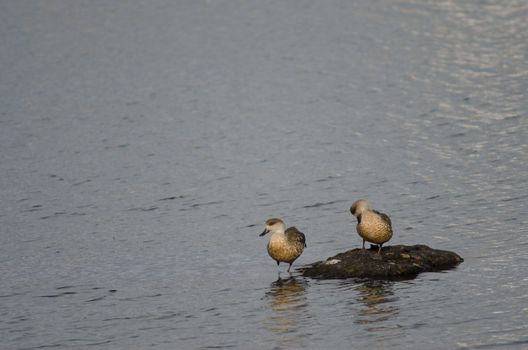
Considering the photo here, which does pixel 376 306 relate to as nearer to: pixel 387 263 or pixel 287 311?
pixel 287 311

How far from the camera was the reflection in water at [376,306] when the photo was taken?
57.2ft

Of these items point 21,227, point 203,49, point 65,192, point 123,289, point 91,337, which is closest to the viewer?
point 91,337

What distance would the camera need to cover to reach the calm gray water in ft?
61.6

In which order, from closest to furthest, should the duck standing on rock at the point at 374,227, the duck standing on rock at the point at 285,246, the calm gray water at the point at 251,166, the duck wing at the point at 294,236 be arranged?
the calm gray water at the point at 251,166 < the duck standing on rock at the point at 374,227 < the duck standing on rock at the point at 285,246 < the duck wing at the point at 294,236

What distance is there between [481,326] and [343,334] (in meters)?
2.47

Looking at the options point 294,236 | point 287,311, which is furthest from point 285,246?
point 287,311

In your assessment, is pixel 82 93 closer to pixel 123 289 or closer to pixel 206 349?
pixel 123 289

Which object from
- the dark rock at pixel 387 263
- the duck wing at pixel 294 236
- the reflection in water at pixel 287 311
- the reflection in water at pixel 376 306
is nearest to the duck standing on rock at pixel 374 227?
the dark rock at pixel 387 263

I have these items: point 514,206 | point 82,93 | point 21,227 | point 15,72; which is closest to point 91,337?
point 21,227

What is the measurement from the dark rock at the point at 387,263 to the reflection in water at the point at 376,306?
39cm

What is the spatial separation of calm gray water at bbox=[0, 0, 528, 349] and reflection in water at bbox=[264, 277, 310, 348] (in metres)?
0.07

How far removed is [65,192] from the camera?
30.9 meters

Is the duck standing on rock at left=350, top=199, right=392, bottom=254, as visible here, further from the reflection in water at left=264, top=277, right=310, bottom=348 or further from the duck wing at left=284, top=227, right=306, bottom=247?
the reflection in water at left=264, top=277, right=310, bottom=348

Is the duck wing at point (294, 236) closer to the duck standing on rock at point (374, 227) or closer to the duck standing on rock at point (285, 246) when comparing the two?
the duck standing on rock at point (285, 246)
